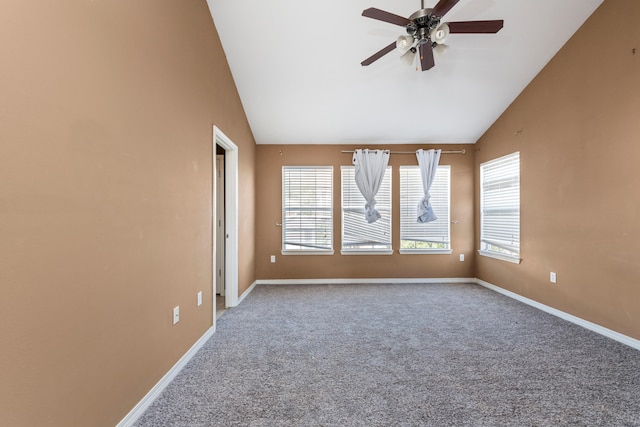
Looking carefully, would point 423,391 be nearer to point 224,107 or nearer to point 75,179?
point 75,179

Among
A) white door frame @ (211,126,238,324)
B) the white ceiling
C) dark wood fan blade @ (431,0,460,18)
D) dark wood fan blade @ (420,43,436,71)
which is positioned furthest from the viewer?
white door frame @ (211,126,238,324)

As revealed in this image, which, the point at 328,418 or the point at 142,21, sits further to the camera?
the point at 142,21

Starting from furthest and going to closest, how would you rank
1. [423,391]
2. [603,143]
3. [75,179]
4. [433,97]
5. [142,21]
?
[433,97] < [603,143] < [423,391] < [142,21] < [75,179]

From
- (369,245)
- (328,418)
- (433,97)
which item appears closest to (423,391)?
(328,418)

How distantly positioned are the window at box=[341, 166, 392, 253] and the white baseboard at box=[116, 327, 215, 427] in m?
3.03

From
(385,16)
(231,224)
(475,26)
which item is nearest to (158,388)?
(231,224)

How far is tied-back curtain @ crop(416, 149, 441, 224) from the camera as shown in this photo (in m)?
5.06

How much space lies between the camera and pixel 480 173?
5.04m

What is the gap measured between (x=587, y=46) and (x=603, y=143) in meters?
1.04

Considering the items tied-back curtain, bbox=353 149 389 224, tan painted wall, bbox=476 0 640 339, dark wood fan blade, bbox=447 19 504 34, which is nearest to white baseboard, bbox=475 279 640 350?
tan painted wall, bbox=476 0 640 339

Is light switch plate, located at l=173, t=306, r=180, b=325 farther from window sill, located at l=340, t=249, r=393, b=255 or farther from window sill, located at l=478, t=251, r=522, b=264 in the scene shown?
window sill, located at l=478, t=251, r=522, b=264

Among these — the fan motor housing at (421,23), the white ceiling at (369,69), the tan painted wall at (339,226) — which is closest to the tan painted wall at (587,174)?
the white ceiling at (369,69)

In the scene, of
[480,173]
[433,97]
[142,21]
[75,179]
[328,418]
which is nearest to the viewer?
[75,179]

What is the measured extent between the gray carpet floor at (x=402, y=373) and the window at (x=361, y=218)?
1.65 metres
